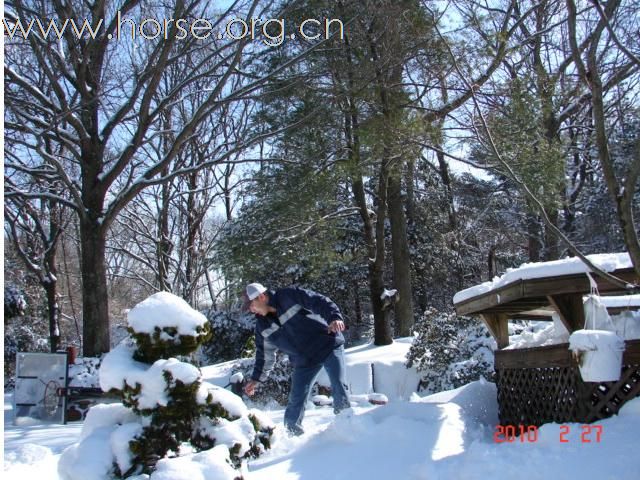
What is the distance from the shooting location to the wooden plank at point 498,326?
547 centimetres

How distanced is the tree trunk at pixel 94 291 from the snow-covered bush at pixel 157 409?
739 centimetres

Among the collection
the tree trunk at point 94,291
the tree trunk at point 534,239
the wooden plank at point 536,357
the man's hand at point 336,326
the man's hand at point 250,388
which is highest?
the tree trunk at point 534,239

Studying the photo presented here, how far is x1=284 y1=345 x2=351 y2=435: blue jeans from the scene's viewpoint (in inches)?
188

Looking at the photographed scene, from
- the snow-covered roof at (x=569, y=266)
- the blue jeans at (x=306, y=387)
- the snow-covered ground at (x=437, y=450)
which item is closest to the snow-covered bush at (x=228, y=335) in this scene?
the blue jeans at (x=306, y=387)

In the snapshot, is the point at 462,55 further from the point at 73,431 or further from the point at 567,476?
the point at 73,431

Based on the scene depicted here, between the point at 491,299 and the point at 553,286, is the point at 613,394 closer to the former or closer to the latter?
the point at 553,286

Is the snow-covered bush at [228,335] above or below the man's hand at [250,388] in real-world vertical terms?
above

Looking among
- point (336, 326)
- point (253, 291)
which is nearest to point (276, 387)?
point (253, 291)

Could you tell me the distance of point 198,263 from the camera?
1697 centimetres

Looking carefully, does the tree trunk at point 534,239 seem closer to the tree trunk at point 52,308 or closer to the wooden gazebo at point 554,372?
the wooden gazebo at point 554,372

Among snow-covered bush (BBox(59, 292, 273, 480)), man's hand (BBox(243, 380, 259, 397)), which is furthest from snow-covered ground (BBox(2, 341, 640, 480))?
man's hand (BBox(243, 380, 259, 397))

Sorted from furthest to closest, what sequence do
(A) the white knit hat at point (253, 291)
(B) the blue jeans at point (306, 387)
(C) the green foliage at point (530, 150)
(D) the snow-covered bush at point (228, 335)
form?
(D) the snow-covered bush at point (228, 335) < (C) the green foliage at point (530, 150) < (B) the blue jeans at point (306, 387) < (A) the white knit hat at point (253, 291)

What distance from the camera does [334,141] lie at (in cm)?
1177

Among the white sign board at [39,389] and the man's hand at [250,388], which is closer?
the man's hand at [250,388]
